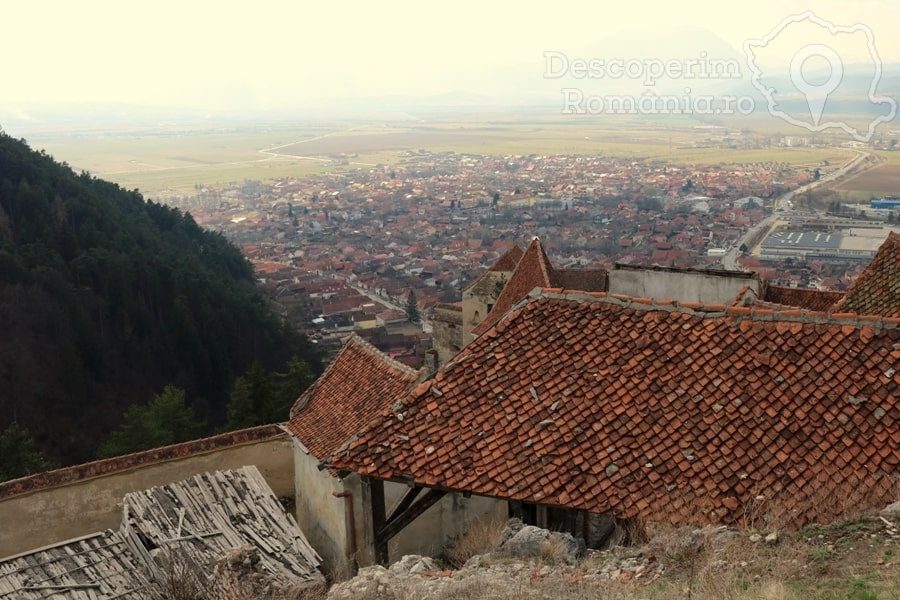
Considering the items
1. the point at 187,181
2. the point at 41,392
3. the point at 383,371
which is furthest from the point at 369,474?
the point at 187,181

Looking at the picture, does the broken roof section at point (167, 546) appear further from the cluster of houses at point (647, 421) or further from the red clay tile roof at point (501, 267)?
the red clay tile roof at point (501, 267)

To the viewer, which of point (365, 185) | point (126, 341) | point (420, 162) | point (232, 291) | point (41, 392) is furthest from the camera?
point (420, 162)

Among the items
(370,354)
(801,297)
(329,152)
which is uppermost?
(329,152)

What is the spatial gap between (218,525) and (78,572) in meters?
1.66

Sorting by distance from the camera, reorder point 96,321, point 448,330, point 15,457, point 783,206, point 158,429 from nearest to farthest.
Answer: point 15,457 → point 448,330 → point 158,429 → point 96,321 → point 783,206

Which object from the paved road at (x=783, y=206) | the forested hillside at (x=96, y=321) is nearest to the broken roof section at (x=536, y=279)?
the forested hillside at (x=96, y=321)

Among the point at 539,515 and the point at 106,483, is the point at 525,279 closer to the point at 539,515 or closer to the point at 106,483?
the point at 106,483

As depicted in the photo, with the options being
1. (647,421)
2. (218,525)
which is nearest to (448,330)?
(218,525)

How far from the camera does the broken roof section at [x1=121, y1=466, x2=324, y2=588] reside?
31.6 feet

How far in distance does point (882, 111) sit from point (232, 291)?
98.8m

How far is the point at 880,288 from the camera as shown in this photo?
10.2 m

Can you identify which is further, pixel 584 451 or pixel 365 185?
pixel 365 185

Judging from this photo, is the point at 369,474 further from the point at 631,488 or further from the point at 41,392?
the point at 41,392

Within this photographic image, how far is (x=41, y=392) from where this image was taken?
31.1 meters
